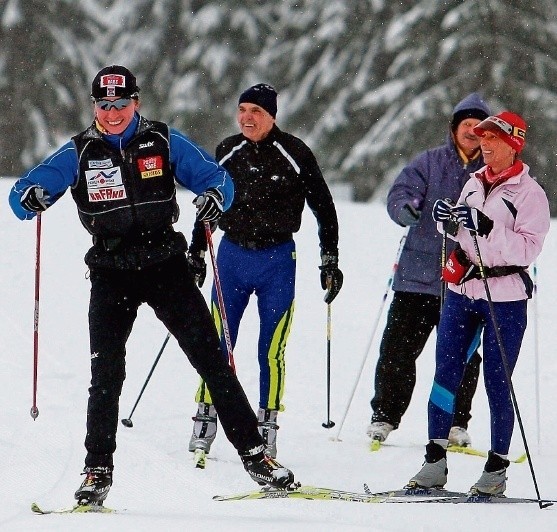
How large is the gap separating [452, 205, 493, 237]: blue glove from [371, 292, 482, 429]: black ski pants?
1717 mm

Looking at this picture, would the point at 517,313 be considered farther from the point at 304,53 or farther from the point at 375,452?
the point at 304,53

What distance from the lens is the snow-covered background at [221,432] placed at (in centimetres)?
465

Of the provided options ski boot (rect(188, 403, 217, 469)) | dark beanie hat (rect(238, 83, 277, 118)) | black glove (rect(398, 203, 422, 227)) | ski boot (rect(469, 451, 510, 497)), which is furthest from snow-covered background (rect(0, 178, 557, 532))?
dark beanie hat (rect(238, 83, 277, 118))

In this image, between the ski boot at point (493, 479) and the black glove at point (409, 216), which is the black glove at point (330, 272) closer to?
the black glove at point (409, 216)

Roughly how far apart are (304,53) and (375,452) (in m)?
18.3

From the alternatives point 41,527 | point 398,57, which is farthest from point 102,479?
point 398,57

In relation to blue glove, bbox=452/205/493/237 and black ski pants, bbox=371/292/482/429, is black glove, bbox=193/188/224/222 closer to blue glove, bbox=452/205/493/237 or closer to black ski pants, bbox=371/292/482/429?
blue glove, bbox=452/205/493/237

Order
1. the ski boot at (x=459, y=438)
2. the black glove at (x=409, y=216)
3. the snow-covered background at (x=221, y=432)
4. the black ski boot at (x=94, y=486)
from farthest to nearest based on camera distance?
the ski boot at (x=459, y=438), the black glove at (x=409, y=216), the black ski boot at (x=94, y=486), the snow-covered background at (x=221, y=432)

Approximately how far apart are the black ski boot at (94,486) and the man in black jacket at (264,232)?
1.30m

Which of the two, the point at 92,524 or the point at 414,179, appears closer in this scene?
the point at 92,524

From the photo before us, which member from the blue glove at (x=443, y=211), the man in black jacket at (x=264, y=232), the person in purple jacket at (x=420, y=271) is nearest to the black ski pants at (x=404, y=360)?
the person in purple jacket at (x=420, y=271)

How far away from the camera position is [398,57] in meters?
21.3

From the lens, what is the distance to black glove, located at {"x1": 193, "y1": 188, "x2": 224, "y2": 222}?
4.84m

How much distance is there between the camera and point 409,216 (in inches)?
247
